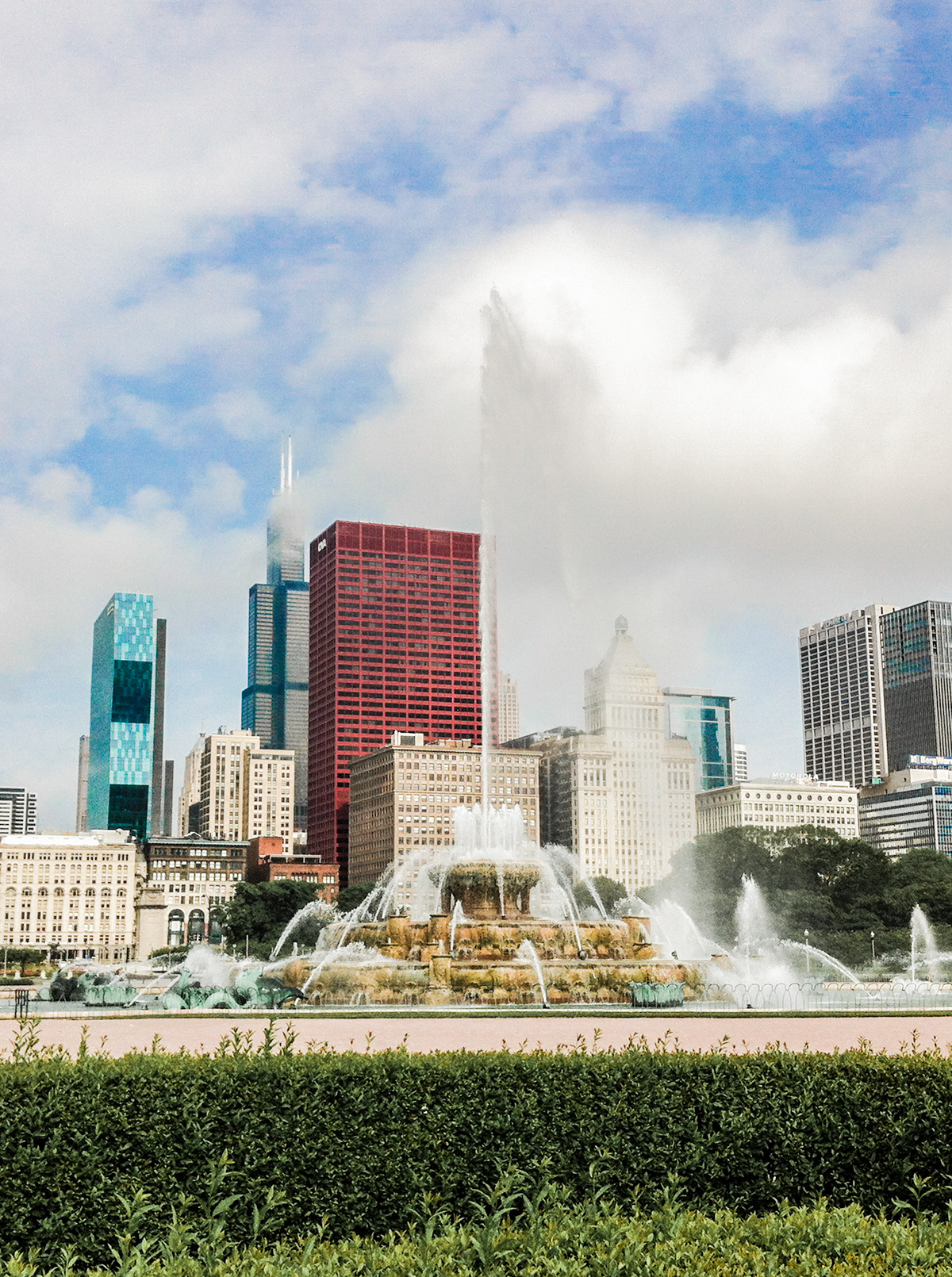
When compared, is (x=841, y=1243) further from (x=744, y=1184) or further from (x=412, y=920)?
(x=412, y=920)

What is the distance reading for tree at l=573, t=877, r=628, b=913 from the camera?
462 ft

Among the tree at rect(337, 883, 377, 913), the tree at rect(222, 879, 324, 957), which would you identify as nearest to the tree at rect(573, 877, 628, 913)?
the tree at rect(337, 883, 377, 913)

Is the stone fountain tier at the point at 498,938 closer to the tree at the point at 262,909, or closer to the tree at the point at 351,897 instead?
the tree at the point at 262,909

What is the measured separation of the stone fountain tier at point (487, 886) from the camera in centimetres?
5159

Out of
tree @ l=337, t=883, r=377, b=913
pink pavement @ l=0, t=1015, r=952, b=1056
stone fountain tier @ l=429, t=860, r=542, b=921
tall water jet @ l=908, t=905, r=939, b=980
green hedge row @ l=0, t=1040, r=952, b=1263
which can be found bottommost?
tall water jet @ l=908, t=905, r=939, b=980

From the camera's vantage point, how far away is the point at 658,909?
136 m

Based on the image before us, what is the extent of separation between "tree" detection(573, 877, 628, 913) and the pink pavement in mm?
111269

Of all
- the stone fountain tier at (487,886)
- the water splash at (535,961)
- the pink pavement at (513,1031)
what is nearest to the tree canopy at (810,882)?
the stone fountain tier at (487,886)

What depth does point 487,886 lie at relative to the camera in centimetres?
5172

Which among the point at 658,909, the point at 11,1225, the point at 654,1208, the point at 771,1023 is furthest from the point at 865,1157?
the point at 658,909

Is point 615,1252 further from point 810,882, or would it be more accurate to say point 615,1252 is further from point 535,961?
point 810,882

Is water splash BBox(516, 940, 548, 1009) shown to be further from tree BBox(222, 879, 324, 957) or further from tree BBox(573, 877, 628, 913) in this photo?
tree BBox(222, 879, 324, 957)

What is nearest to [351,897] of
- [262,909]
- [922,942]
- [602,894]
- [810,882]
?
[262,909]

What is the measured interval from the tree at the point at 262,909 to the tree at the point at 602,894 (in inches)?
1267
